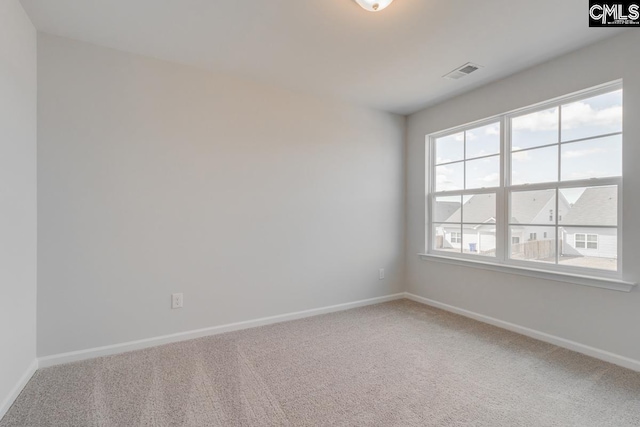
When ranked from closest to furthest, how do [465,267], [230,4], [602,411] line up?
1. [602,411]
2. [230,4]
3. [465,267]

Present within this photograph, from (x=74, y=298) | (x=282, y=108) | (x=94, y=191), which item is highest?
(x=282, y=108)

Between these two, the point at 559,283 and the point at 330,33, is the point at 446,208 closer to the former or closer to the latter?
the point at 559,283

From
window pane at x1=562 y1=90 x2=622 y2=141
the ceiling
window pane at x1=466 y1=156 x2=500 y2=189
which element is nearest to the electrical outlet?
the ceiling

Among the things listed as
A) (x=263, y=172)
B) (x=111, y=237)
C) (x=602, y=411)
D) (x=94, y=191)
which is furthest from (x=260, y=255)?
(x=602, y=411)

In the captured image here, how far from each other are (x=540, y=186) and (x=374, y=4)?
2115mm

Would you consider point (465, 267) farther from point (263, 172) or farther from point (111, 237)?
point (111, 237)

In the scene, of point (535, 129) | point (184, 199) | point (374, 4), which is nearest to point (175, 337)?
point (184, 199)

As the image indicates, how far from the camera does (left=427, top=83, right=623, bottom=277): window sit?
2312mm

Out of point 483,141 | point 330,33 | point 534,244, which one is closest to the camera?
point 330,33

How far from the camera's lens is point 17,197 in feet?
5.98

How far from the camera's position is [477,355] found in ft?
7.69

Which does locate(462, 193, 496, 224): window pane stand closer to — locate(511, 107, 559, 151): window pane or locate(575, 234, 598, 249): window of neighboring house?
locate(511, 107, 559, 151): window pane

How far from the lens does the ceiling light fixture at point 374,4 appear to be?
5.90ft

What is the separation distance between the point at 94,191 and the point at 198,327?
1395mm
